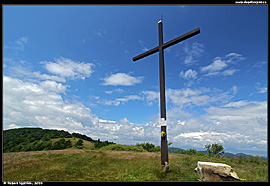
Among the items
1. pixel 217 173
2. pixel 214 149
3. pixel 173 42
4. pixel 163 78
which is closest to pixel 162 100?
pixel 163 78

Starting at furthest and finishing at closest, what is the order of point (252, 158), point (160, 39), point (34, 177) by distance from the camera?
point (252, 158) → point (160, 39) → point (34, 177)

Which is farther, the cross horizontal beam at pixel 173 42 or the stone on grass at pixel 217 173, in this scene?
the cross horizontal beam at pixel 173 42

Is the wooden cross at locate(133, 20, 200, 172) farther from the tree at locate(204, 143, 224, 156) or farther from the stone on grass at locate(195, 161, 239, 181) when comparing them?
the tree at locate(204, 143, 224, 156)

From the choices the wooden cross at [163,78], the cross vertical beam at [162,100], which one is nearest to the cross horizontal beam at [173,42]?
the wooden cross at [163,78]

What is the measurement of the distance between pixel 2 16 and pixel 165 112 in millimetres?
7098

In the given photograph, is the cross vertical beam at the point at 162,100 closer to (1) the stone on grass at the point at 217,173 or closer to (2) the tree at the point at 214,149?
(1) the stone on grass at the point at 217,173

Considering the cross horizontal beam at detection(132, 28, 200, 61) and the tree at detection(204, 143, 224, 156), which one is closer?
the cross horizontal beam at detection(132, 28, 200, 61)

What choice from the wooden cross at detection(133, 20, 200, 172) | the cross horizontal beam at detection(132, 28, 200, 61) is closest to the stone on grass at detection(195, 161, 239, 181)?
the wooden cross at detection(133, 20, 200, 172)

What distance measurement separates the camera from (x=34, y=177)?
202 inches

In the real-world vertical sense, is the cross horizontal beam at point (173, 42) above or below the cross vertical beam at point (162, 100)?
above

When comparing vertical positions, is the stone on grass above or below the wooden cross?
below
